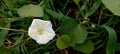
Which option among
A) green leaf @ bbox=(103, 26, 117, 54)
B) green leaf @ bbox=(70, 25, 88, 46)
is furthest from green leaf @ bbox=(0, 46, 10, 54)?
green leaf @ bbox=(103, 26, 117, 54)

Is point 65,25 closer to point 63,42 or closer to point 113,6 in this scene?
point 63,42

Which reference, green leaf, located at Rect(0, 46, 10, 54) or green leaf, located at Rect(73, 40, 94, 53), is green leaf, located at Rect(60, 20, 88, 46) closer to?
green leaf, located at Rect(73, 40, 94, 53)

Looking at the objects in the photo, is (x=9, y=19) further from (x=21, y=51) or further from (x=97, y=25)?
(x=97, y=25)

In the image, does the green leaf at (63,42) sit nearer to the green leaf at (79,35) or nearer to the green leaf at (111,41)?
the green leaf at (79,35)

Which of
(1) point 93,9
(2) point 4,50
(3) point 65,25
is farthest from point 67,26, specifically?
(2) point 4,50

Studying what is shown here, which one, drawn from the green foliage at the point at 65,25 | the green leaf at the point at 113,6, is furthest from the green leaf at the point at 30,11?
the green leaf at the point at 113,6

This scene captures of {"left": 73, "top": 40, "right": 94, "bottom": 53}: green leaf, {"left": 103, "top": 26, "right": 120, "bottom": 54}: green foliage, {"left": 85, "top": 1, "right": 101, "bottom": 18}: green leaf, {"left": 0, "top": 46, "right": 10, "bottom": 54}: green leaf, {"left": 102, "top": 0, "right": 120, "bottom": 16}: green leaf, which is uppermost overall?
{"left": 102, "top": 0, "right": 120, "bottom": 16}: green leaf

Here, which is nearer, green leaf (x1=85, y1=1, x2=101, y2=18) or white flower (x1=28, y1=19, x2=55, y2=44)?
white flower (x1=28, y1=19, x2=55, y2=44)
